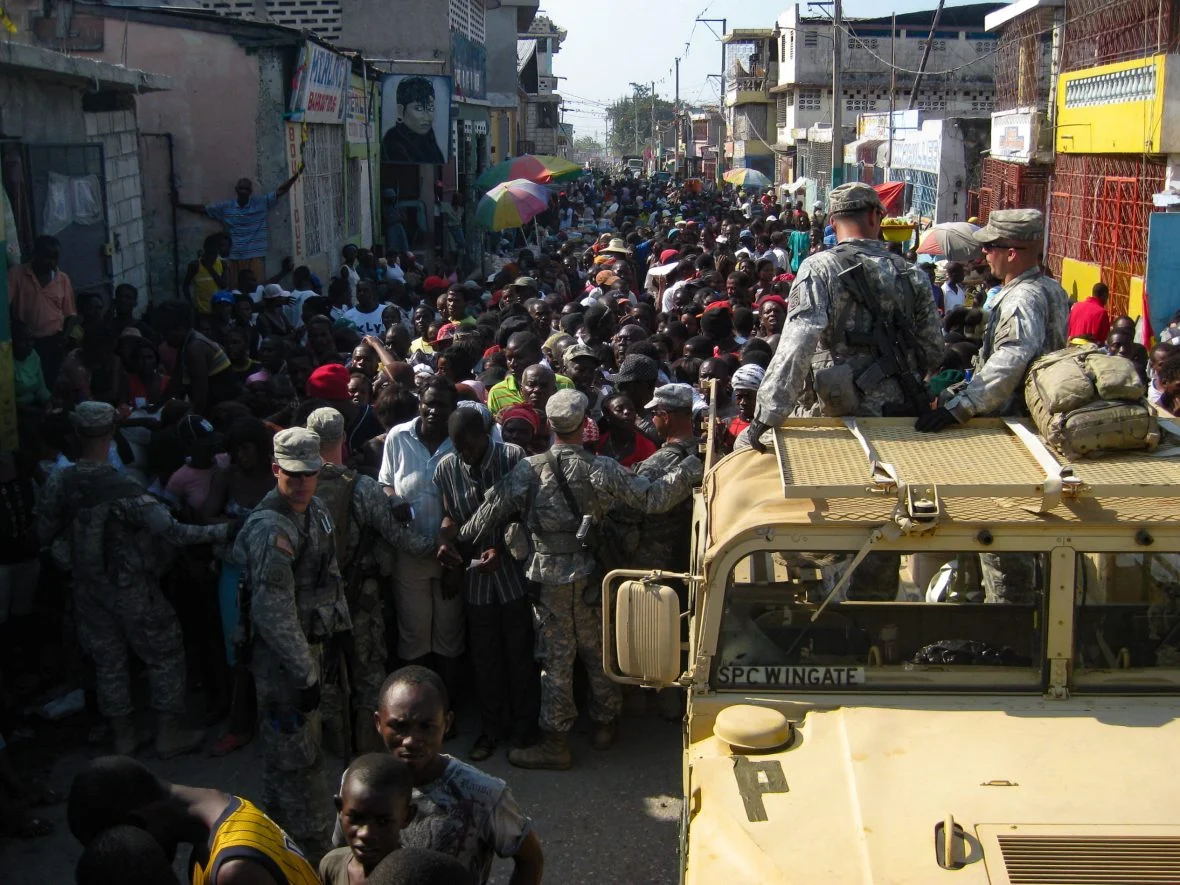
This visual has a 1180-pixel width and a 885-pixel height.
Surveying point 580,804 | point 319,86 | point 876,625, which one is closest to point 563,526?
point 580,804

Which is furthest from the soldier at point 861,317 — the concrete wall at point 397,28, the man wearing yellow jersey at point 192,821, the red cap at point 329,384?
the concrete wall at point 397,28

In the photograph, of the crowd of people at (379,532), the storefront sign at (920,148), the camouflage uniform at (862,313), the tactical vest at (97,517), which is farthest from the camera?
the storefront sign at (920,148)

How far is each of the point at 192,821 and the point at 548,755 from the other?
2709mm

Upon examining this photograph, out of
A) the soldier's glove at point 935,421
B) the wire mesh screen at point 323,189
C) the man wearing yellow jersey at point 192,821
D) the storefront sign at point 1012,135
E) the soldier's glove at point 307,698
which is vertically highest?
the storefront sign at point 1012,135

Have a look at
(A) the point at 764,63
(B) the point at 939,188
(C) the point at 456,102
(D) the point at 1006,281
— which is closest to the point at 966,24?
(A) the point at 764,63

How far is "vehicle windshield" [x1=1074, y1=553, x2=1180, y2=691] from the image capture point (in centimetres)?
342

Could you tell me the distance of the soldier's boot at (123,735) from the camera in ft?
18.8

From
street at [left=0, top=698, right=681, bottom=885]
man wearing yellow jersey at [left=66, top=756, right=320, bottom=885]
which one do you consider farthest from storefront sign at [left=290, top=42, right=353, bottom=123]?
man wearing yellow jersey at [left=66, top=756, right=320, bottom=885]

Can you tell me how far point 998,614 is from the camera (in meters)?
3.52

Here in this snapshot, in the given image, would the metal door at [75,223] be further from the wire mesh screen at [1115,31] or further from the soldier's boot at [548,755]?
the wire mesh screen at [1115,31]

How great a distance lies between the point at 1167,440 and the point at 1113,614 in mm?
721

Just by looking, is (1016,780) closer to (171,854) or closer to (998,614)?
(998,614)

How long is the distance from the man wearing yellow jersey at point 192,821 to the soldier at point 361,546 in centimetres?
212

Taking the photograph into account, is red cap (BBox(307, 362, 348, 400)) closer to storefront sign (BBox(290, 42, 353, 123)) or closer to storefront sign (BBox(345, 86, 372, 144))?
storefront sign (BBox(290, 42, 353, 123))
